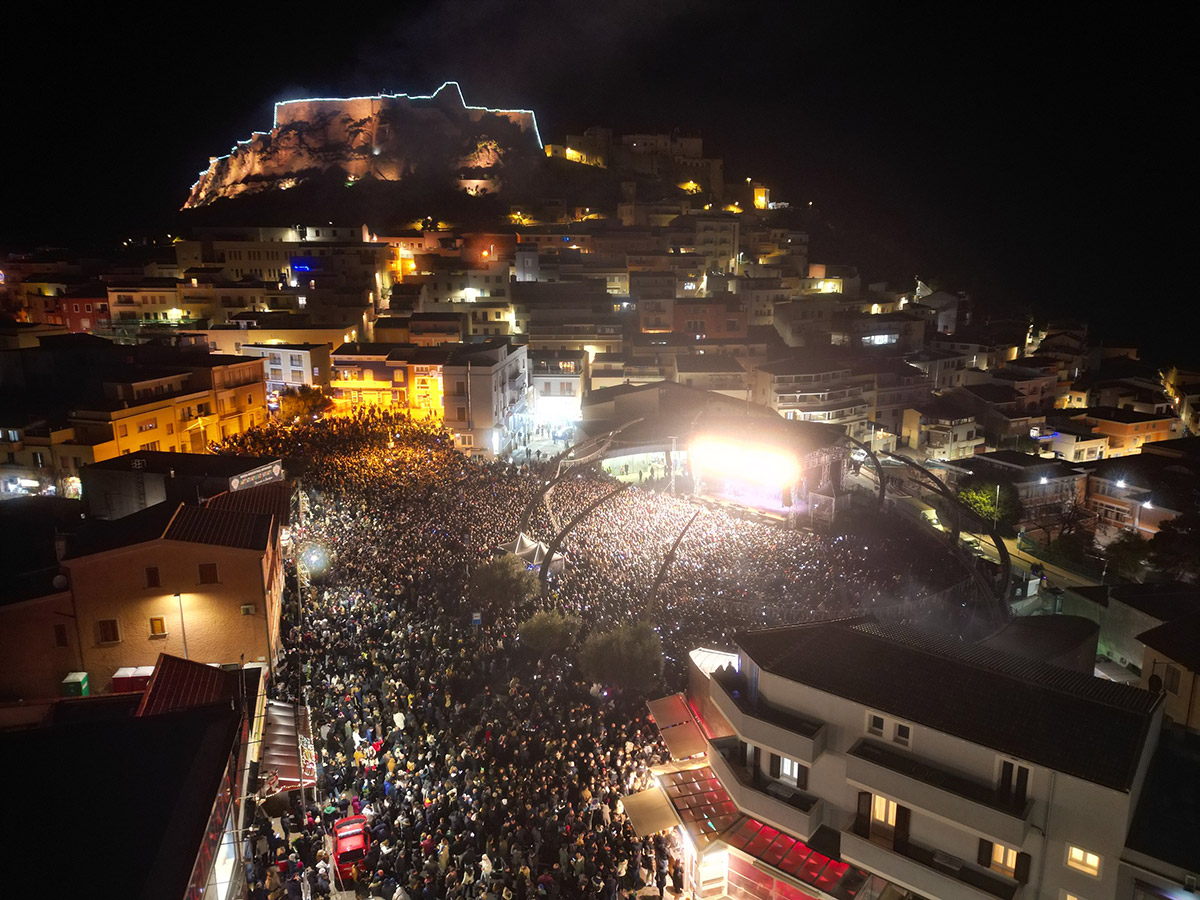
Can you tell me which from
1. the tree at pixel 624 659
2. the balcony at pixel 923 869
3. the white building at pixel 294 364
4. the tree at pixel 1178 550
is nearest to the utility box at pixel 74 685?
the tree at pixel 624 659

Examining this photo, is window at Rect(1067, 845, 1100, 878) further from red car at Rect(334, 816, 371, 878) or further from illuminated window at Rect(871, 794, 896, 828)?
red car at Rect(334, 816, 371, 878)

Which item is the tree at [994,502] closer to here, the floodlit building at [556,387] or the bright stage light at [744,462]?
the bright stage light at [744,462]

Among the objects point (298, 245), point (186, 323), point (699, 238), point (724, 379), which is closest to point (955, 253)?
point (699, 238)

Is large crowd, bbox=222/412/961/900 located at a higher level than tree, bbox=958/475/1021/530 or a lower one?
higher

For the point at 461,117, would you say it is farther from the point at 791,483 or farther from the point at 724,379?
the point at 791,483

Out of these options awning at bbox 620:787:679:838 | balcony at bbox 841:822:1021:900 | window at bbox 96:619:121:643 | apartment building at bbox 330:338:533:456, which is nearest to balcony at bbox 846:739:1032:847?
balcony at bbox 841:822:1021:900

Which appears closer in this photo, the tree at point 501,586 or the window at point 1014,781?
the window at point 1014,781

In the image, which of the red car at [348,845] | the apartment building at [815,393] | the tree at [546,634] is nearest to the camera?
the red car at [348,845]
